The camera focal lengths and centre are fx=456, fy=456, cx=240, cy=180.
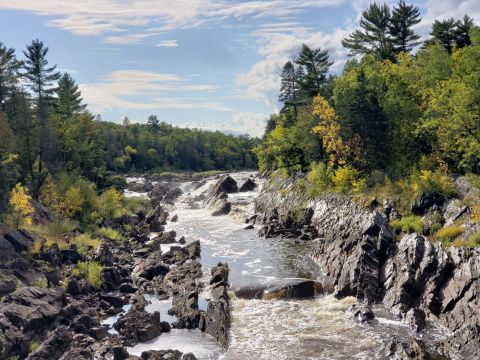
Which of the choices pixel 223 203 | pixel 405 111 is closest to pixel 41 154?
pixel 223 203

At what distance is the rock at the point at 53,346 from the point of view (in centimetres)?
2316

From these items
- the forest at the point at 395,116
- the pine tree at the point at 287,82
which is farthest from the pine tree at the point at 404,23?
the pine tree at the point at 287,82

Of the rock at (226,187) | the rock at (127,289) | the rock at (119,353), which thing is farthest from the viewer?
the rock at (226,187)

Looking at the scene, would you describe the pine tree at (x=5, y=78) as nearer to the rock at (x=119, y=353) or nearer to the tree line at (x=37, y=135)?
the tree line at (x=37, y=135)

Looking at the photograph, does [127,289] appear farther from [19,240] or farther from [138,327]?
[138,327]

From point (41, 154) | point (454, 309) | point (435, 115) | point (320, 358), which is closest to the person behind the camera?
point (320, 358)

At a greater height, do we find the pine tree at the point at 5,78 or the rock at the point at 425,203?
the pine tree at the point at 5,78

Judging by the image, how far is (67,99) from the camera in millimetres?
89500

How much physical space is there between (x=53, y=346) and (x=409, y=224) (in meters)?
28.2

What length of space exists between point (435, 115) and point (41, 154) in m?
49.3


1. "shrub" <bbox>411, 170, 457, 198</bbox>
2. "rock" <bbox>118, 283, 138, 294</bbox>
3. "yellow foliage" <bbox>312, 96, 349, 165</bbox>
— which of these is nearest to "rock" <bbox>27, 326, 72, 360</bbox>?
"rock" <bbox>118, 283, 138, 294</bbox>

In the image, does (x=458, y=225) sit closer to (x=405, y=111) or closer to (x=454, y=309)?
(x=454, y=309)

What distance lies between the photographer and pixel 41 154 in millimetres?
61438

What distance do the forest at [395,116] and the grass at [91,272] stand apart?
28.6m
